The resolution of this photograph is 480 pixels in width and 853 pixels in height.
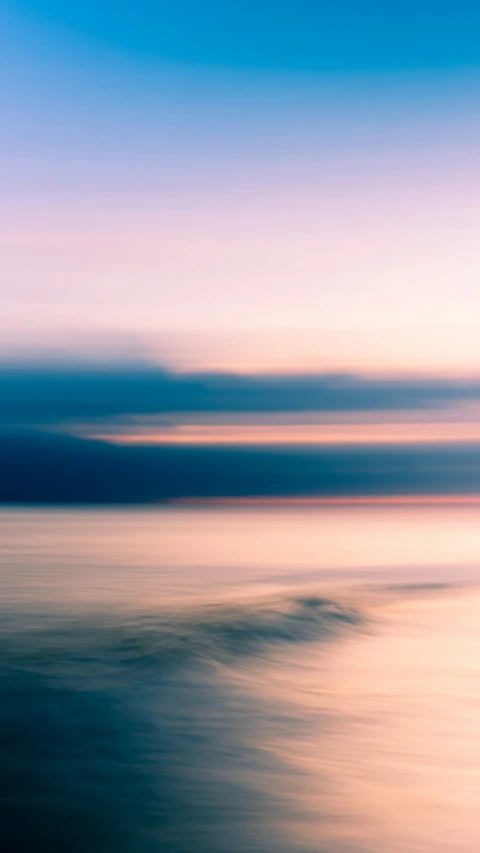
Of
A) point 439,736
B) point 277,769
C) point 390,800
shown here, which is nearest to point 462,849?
point 390,800

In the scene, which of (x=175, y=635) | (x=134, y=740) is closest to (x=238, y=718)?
(x=134, y=740)

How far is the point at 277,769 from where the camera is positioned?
9953 millimetres

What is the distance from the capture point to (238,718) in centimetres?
1240

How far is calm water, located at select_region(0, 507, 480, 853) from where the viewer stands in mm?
8195

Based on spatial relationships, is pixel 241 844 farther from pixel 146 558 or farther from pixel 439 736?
pixel 146 558

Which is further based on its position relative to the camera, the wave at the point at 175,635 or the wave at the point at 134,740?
the wave at the point at 175,635

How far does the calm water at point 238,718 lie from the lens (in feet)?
26.9

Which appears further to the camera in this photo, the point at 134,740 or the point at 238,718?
the point at 238,718

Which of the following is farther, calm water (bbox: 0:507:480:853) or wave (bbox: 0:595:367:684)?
wave (bbox: 0:595:367:684)

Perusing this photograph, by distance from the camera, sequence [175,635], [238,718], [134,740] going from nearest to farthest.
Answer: [134,740] → [238,718] → [175,635]

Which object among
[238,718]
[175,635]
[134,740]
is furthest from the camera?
[175,635]

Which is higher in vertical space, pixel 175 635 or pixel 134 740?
pixel 175 635

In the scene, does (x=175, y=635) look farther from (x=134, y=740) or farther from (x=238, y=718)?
(x=134, y=740)

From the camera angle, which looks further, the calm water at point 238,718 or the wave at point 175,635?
the wave at point 175,635
